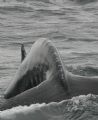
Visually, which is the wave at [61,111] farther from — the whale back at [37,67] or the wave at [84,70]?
the wave at [84,70]

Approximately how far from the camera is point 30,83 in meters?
7.80

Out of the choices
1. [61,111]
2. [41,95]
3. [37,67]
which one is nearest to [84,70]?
[37,67]

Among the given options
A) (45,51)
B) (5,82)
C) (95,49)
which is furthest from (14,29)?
(45,51)

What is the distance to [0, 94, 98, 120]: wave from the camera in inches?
274

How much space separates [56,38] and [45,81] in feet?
30.3

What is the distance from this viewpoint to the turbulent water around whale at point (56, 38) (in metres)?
7.32

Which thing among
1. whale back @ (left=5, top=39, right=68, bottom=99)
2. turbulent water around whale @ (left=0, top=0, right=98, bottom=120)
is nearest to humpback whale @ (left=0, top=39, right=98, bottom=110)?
whale back @ (left=5, top=39, right=68, bottom=99)

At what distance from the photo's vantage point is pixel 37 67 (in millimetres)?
7840

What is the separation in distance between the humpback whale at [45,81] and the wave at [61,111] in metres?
0.10

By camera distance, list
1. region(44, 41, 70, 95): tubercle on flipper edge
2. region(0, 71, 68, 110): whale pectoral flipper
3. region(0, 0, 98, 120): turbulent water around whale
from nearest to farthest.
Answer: region(0, 71, 68, 110): whale pectoral flipper
region(44, 41, 70, 95): tubercle on flipper edge
region(0, 0, 98, 120): turbulent water around whale

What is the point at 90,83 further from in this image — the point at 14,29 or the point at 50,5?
the point at 50,5

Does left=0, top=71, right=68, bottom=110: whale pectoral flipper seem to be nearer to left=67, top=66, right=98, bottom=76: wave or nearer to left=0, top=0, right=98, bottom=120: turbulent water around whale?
left=0, top=0, right=98, bottom=120: turbulent water around whale

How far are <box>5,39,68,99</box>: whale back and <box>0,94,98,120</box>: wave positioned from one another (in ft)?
1.69

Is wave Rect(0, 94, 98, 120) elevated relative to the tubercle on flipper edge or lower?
lower
